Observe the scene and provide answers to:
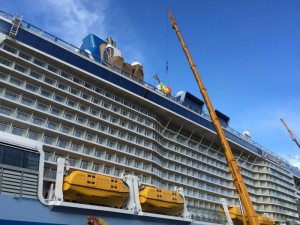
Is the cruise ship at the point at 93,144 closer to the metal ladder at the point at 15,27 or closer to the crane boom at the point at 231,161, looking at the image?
the metal ladder at the point at 15,27

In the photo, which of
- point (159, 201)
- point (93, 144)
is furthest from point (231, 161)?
point (93, 144)

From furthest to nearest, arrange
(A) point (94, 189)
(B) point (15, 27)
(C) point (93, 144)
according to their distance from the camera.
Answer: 1. (C) point (93, 144)
2. (B) point (15, 27)
3. (A) point (94, 189)

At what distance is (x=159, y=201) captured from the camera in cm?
2625

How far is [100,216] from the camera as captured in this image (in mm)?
22281

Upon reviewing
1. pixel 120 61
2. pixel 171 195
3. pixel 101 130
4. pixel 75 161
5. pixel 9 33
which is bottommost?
pixel 171 195

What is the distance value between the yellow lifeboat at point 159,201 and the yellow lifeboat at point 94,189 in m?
2.20

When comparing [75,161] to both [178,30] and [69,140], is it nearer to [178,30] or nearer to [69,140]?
[69,140]

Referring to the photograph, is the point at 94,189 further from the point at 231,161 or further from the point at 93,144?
the point at 231,161

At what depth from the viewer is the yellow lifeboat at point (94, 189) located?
21.2 meters

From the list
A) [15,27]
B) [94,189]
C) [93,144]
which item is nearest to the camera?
[94,189]

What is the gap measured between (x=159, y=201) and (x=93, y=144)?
906 cm

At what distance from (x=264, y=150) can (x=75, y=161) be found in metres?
47.1

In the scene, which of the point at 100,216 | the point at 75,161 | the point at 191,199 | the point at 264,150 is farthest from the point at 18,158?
the point at 264,150

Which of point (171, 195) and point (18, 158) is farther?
point (171, 195)
